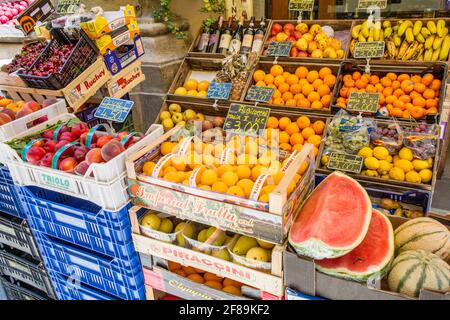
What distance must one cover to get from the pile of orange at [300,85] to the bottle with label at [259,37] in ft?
0.99

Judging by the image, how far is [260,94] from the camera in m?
2.89

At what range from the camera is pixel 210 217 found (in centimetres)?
151

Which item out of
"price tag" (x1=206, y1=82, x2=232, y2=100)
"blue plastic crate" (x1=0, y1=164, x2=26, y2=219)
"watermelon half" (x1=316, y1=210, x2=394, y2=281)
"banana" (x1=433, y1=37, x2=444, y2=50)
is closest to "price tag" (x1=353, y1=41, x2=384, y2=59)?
"banana" (x1=433, y1=37, x2=444, y2=50)

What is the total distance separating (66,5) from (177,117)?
1.55m

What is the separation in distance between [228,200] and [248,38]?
2313mm

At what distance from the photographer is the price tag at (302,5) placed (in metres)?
3.16

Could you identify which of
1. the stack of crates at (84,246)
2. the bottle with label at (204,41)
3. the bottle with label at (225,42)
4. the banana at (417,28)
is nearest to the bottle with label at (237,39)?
the bottle with label at (225,42)

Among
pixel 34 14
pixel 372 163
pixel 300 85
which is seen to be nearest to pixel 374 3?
pixel 300 85

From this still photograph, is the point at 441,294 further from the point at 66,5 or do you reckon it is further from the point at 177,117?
the point at 66,5

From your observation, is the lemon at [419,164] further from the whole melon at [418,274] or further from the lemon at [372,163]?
the whole melon at [418,274]

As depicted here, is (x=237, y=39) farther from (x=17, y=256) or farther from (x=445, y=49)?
(x=17, y=256)

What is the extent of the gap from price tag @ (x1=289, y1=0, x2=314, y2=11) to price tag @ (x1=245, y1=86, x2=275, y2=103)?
0.88 metres

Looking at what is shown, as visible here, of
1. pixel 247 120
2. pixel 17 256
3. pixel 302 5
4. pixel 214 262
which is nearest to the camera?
pixel 214 262
